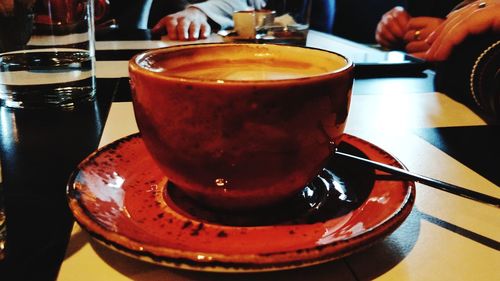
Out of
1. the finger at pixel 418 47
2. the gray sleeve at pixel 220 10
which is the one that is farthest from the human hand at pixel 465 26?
the gray sleeve at pixel 220 10

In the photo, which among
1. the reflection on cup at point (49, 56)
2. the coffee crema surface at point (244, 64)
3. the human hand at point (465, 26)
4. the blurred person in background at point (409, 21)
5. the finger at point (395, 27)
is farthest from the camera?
the finger at point (395, 27)

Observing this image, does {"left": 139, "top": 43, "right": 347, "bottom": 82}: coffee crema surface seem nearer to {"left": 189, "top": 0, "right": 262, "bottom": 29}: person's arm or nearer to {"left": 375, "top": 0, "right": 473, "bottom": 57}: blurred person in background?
{"left": 375, "top": 0, "right": 473, "bottom": 57}: blurred person in background

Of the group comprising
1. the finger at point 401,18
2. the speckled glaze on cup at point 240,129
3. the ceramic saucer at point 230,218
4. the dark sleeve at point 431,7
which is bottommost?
the finger at point 401,18

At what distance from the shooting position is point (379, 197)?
34cm

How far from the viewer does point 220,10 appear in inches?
63.1

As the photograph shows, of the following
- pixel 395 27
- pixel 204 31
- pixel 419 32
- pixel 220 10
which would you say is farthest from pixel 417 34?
→ pixel 220 10

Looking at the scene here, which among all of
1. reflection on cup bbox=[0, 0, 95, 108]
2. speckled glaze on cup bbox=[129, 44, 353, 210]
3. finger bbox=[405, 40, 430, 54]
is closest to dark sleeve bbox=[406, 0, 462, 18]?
finger bbox=[405, 40, 430, 54]

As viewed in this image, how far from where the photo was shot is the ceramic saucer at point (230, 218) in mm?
246

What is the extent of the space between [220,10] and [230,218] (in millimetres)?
1374

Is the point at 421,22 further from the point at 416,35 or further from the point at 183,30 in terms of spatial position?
the point at 183,30

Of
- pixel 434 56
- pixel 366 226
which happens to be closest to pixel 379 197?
pixel 366 226

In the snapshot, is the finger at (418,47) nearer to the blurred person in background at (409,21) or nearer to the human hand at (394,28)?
the blurred person in background at (409,21)

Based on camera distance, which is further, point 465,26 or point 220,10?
point 220,10

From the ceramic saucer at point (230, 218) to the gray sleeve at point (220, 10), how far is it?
1.18 meters
